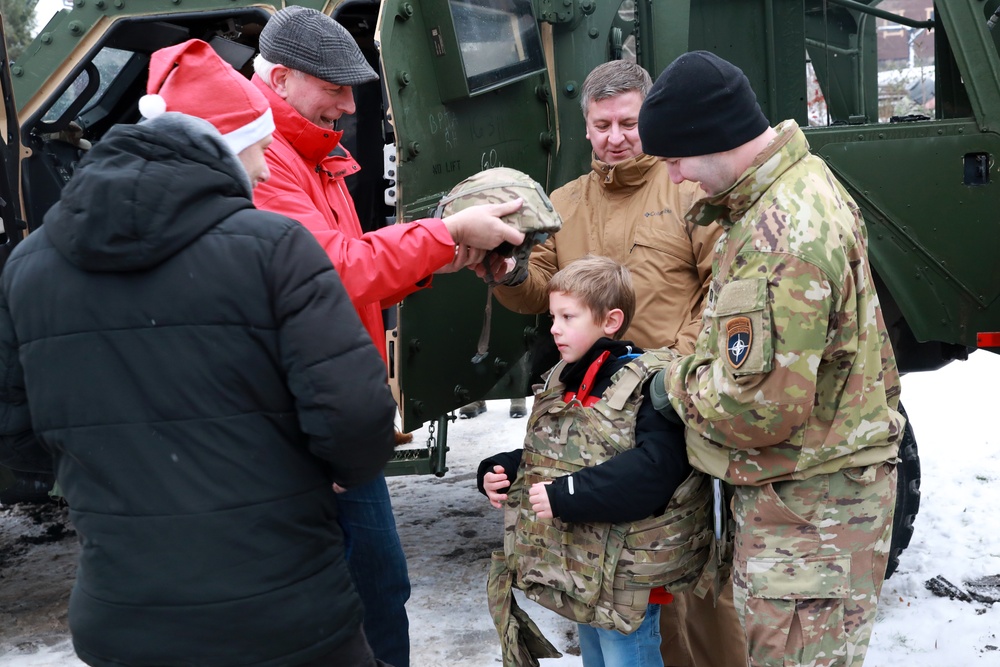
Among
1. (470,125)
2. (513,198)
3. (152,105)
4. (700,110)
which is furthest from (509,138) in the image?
(152,105)

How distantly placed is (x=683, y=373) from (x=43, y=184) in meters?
2.87

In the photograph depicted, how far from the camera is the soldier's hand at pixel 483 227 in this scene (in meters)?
2.47

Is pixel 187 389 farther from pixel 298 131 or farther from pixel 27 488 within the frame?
pixel 27 488

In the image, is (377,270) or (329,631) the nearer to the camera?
(329,631)

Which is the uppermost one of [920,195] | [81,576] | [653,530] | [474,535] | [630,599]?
[920,195]

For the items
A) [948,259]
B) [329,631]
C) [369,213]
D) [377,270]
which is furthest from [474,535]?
[329,631]

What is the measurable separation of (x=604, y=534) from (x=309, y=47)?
131cm

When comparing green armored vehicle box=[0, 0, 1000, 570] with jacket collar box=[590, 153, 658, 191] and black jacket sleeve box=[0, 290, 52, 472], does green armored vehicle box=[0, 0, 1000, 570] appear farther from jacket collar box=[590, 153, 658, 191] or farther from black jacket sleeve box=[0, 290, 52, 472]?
black jacket sleeve box=[0, 290, 52, 472]

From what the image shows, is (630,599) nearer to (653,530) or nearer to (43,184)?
(653,530)

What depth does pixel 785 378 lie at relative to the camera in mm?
2051

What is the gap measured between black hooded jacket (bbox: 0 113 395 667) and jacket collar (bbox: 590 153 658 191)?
1.33 metres

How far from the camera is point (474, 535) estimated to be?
4852 millimetres

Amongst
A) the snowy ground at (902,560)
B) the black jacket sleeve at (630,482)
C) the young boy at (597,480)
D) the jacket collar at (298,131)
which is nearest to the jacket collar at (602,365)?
the young boy at (597,480)

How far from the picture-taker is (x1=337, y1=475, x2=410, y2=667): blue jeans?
102 inches
